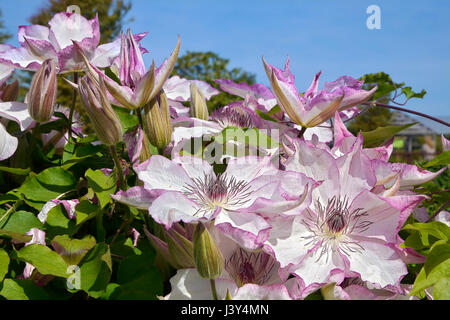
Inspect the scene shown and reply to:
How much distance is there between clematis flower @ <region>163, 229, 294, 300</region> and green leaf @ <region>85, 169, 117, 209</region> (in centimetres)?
18

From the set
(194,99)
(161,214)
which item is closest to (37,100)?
(194,99)

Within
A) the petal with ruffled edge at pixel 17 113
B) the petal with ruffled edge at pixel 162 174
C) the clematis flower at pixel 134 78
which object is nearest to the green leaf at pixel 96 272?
the petal with ruffled edge at pixel 162 174

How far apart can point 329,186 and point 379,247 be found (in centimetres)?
11

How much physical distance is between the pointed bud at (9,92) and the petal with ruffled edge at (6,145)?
132mm

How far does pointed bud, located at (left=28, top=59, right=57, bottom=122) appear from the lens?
2.47 ft

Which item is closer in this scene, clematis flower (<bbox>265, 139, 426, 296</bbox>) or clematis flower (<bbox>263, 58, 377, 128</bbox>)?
clematis flower (<bbox>265, 139, 426, 296</bbox>)

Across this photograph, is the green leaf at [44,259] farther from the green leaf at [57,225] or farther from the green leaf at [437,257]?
the green leaf at [437,257]

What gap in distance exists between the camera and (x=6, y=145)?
0.80 m

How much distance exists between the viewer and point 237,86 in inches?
39.1

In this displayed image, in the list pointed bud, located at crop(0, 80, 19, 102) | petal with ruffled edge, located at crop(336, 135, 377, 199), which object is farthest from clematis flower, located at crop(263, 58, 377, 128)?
pointed bud, located at crop(0, 80, 19, 102)

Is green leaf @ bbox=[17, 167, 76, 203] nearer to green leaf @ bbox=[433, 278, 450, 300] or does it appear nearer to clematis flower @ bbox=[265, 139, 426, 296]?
clematis flower @ bbox=[265, 139, 426, 296]

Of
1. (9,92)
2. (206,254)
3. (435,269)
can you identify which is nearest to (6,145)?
(9,92)

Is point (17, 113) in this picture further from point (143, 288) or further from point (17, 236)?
point (143, 288)
